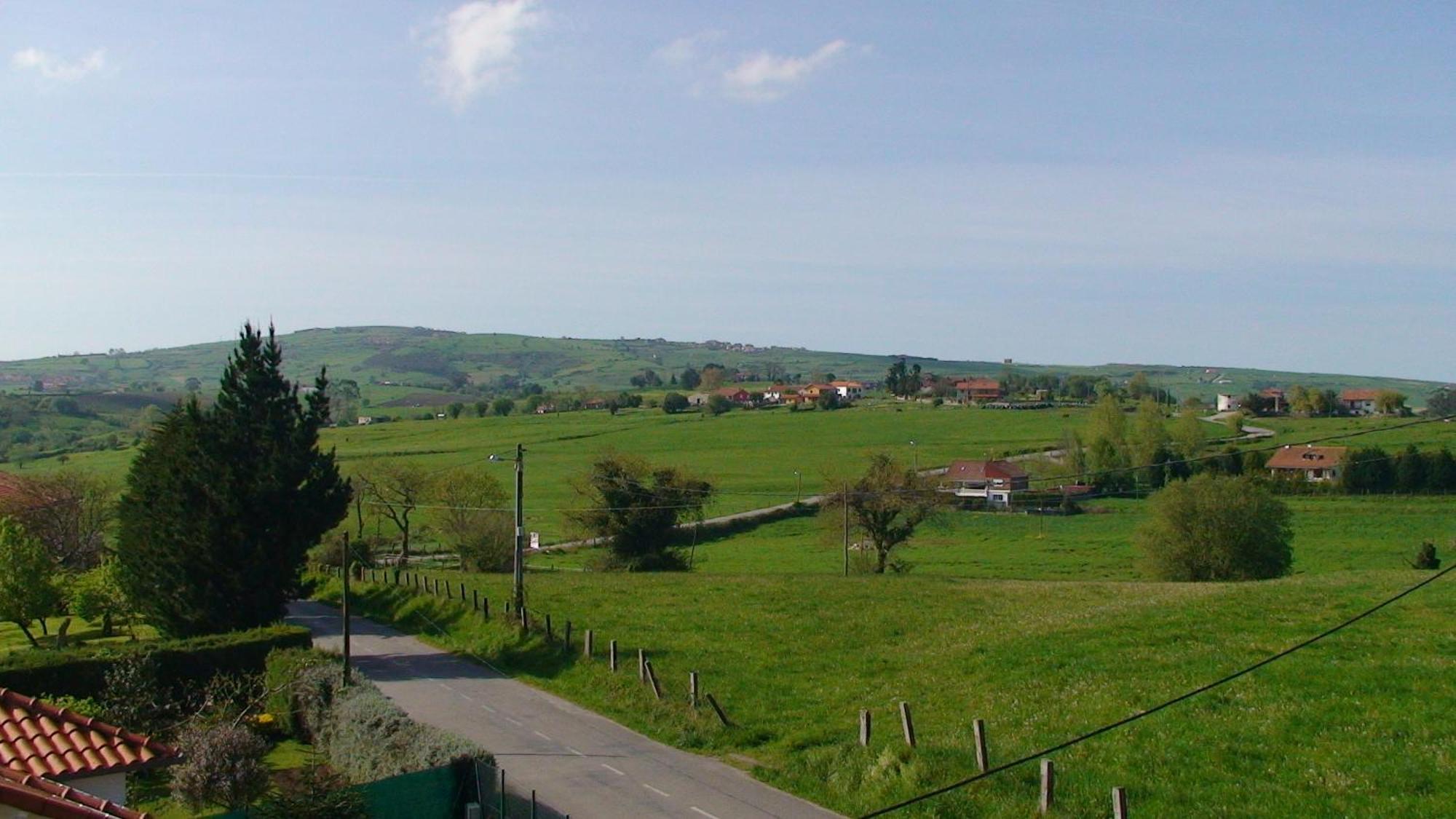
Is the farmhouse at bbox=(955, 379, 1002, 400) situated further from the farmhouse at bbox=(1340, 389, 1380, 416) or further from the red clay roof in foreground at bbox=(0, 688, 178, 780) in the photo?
the red clay roof in foreground at bbox=(0, 688, 178, 780)

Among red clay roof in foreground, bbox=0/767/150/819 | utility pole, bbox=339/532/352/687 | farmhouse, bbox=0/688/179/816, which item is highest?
red clay roof in foreground, bbox=0/767/150/819

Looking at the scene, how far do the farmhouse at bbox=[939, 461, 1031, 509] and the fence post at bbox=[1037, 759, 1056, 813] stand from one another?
7210 cm

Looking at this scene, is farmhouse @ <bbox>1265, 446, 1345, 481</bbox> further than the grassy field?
Yes

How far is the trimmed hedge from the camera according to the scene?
2680 cm

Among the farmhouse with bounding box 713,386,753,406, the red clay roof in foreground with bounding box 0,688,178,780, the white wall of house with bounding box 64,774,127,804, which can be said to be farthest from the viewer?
the farmhouse with bounding box 713,386,753,406

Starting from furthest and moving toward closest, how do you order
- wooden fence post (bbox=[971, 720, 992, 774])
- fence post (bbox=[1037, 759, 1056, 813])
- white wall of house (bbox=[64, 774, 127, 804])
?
1. wooden fence post (bbox=[971, 720, 992, 774])
2. fence post (bbox=[1037, 759, 1056, 813])
3. white wall of house (bbox=[64, 774, 127, 804])

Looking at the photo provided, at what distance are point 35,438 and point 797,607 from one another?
415 feet

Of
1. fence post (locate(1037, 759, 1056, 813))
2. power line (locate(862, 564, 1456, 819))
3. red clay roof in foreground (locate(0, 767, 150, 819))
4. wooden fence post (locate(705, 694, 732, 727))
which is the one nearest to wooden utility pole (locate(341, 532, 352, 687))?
wooden fence post (locate(705, 694, 732, 727))

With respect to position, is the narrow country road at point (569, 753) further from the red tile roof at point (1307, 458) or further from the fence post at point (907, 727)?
the red tile roof at point (1307, 458)

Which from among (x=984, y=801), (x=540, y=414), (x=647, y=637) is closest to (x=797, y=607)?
(x=647, y=637)

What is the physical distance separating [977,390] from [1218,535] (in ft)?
444

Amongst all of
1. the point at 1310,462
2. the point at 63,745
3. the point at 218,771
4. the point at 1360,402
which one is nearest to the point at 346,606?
the point at 218,771

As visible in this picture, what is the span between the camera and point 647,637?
3316 cm

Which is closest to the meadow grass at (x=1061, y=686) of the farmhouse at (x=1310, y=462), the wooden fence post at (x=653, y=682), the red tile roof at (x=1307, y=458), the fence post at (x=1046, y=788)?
the fence post at (x=1046, y=788)
